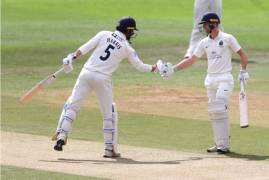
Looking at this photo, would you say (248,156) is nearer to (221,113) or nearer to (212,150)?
(212,150)

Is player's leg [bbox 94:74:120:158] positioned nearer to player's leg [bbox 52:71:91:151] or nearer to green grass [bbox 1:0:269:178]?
player's leg [bbox 52:71:91:151]

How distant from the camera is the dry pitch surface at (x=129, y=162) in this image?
46.0ft

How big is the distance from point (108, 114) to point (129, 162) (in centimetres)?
111

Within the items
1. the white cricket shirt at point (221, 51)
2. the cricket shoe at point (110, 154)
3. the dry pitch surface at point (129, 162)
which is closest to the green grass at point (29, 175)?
the dry pitch surface at point (129, 162)

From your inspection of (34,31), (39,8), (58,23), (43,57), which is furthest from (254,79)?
(39,8)

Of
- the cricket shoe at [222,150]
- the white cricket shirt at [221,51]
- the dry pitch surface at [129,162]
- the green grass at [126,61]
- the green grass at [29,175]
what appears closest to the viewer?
the green grass at [29,175]

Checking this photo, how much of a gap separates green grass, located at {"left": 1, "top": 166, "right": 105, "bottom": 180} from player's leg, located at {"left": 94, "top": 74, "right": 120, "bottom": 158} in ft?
6.49

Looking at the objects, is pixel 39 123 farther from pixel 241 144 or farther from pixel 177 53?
pixel 177 53

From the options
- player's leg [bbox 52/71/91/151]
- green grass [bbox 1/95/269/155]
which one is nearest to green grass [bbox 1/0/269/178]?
green grass [bbox 1/95/269/155]

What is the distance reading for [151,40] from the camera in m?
36.5

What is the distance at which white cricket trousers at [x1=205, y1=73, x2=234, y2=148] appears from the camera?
1656 centimetres

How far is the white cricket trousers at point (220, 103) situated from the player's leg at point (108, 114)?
5.55 ft

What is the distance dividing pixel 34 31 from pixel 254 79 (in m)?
12.7

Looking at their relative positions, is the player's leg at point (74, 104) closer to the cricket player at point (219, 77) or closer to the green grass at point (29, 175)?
the green grass at point (29, 175)
